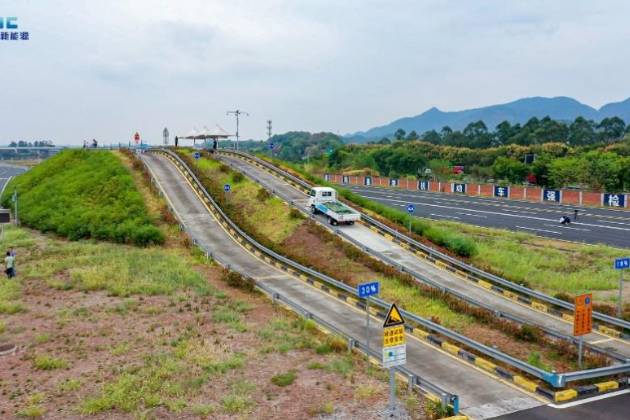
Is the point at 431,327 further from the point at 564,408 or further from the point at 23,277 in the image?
the point at 23,277

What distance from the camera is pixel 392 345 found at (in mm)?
13914

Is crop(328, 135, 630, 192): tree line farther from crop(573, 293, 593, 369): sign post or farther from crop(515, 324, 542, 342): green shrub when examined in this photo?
crop(573, 293, 593, 369): sign post

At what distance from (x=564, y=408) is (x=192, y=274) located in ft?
63.2

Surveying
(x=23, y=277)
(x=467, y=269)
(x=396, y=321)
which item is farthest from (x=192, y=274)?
(x=396, y=321)

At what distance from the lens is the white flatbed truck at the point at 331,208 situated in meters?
38.5

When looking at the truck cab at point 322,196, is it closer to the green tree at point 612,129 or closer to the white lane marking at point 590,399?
the white lane marking at point 590,399

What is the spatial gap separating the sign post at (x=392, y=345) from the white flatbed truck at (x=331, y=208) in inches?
955

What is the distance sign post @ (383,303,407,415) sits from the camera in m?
13.8

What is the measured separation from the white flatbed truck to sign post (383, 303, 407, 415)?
79.5 feet

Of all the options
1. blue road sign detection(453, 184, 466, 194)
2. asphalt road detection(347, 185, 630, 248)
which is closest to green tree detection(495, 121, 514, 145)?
blue road sign detection(453, 184, 466, 194)

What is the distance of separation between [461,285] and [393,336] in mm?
14453

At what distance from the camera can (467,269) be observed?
29.2m

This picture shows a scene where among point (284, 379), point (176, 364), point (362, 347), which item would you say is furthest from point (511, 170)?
point (176, 364)

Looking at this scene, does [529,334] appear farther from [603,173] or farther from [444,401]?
[603,173]
